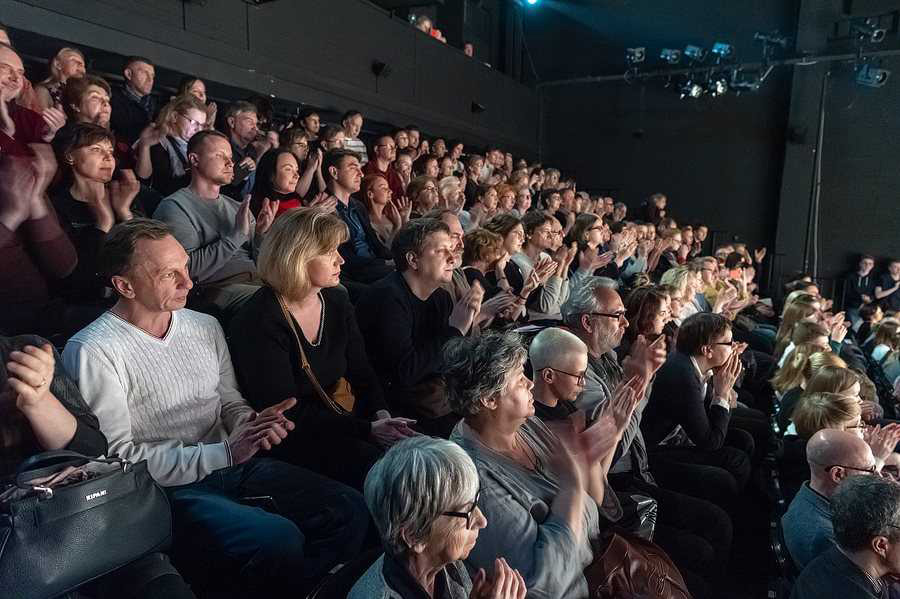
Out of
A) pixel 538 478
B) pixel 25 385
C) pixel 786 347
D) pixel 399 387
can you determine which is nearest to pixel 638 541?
pixel 538 478

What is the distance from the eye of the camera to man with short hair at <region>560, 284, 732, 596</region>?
5.84 feet

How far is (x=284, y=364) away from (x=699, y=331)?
1593mm

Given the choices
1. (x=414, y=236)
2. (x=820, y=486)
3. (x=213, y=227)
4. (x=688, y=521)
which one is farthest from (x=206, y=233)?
(x=820, y=486)

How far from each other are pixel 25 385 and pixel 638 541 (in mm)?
1271

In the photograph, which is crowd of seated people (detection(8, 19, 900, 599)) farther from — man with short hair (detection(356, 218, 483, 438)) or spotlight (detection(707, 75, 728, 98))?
spotlight (detection(707, 75, 728, 98))

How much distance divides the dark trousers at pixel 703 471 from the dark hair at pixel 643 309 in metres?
0.47

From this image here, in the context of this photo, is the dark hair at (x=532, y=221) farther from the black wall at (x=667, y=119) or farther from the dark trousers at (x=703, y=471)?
the black wall at (x=667, y=119)

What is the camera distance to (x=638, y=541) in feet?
4.80

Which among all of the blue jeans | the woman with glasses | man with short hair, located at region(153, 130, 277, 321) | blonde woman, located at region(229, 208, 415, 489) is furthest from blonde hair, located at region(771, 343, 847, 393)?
the woman with glasses

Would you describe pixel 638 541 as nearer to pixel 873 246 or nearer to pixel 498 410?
pixel 498 410

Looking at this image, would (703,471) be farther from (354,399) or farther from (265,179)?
(265,179)

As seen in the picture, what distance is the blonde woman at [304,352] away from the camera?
5.68 feet

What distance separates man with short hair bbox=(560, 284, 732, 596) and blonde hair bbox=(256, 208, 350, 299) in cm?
68

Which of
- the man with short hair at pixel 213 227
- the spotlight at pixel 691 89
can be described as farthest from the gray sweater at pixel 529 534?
the spotlight at pixel 691 89
